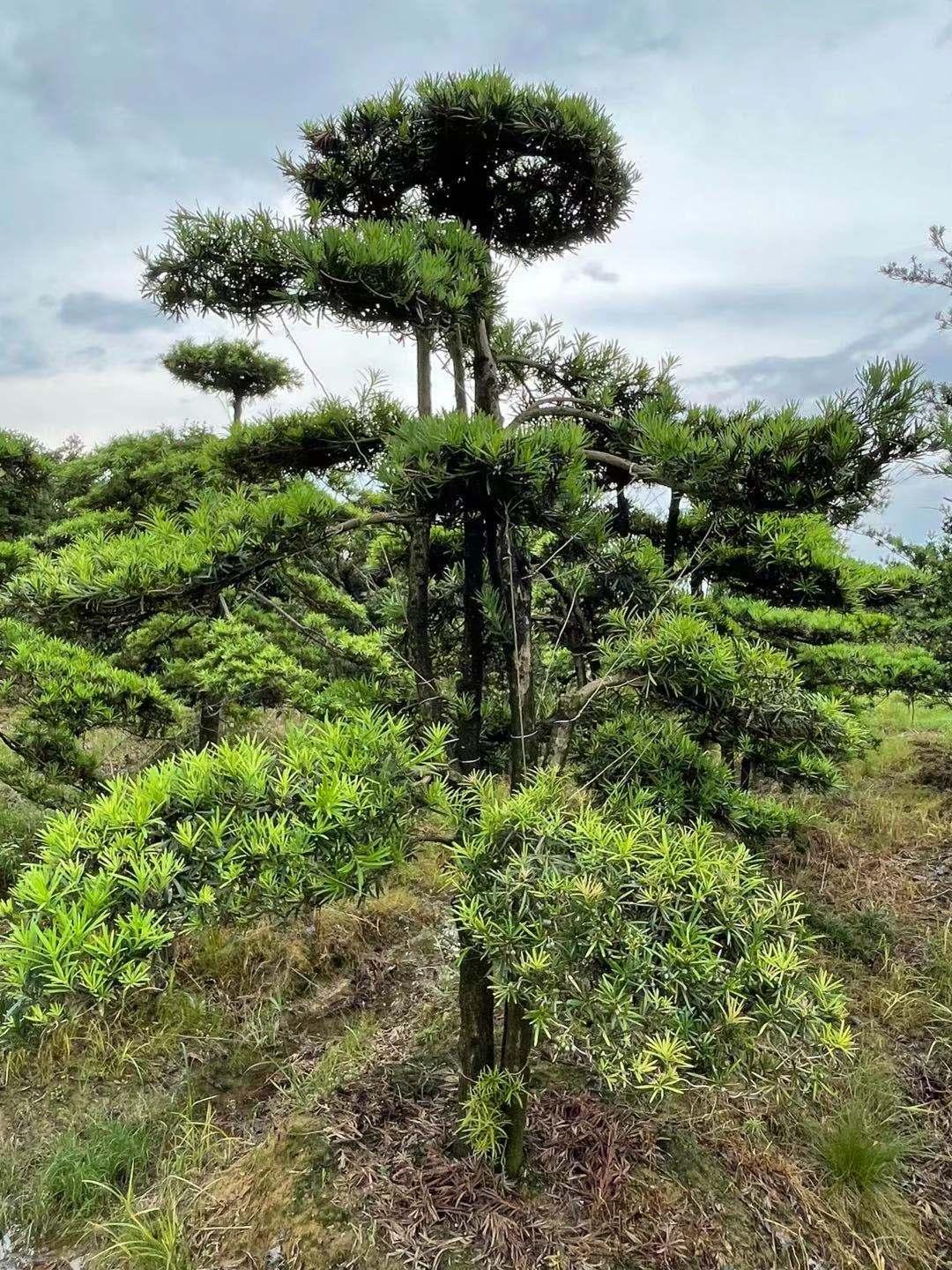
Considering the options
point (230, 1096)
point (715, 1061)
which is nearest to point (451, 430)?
point (715, 1061)

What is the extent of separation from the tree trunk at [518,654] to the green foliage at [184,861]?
0.50m

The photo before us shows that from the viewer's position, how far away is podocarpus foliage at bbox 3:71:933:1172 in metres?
1.51

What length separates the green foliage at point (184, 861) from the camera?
1261 mm

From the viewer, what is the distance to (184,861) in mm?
1457

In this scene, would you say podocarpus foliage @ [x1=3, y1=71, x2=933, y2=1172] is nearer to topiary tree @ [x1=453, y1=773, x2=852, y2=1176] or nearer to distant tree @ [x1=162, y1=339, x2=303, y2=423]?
topiary tree @ [x1=453, y1=773, x2=852, y2=1176]

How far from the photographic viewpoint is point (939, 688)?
5562mm

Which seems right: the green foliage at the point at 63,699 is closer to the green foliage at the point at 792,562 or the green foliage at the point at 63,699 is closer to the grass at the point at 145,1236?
the grass at the point at 145,1236

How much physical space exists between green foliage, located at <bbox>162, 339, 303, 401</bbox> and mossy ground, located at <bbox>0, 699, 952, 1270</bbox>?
777 centimetres

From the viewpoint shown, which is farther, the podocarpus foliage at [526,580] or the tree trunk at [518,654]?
the tree trunk at [518,654]

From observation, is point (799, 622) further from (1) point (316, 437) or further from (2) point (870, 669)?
(1) point (316, 437)

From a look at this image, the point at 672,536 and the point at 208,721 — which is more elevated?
the point at 672,536

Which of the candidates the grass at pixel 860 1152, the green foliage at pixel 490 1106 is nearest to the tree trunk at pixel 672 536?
the green foliage at pixel 490 1106

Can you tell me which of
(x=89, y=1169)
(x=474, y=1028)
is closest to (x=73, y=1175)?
(x=89, y=1169)

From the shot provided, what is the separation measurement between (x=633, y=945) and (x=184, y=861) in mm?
988
